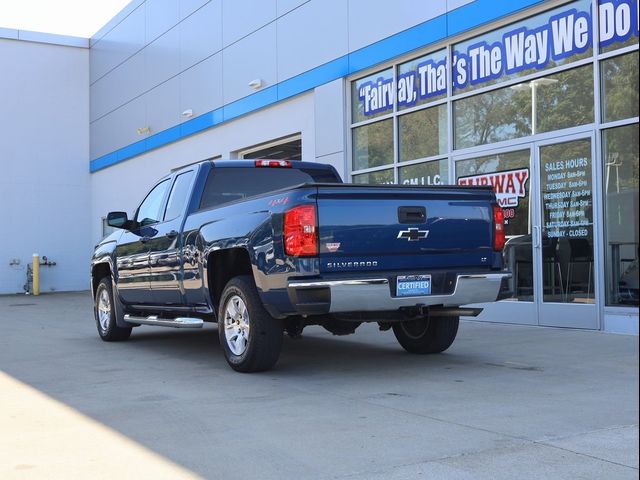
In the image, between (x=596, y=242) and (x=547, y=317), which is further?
(x=547, y=317)

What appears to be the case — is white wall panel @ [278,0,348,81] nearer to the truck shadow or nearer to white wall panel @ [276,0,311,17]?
white wall panel @ [276,0,311,17]

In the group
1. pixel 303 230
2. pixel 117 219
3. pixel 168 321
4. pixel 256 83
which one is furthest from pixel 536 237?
pixel 256 83

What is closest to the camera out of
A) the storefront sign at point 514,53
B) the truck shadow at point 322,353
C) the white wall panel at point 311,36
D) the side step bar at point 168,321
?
the truck shadow at point 322,353

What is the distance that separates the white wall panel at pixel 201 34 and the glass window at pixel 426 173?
301 inches

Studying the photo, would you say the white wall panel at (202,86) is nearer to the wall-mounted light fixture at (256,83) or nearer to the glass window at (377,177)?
the wall-mounted light fixture at (256,83)

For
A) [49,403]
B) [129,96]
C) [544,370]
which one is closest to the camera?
[49,403]

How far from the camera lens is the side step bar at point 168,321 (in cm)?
753

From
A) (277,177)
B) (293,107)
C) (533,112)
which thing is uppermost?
(293,107)

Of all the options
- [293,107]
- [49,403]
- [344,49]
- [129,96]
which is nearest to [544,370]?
[49,403]

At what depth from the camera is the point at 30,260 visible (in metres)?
26.5

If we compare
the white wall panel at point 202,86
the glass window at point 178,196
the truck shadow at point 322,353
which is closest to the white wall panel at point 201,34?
the white wall panel at point 202,86

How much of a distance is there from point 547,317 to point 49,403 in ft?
22.7

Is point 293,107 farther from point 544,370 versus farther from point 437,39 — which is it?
point 544,370

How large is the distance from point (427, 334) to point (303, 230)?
96.5 inches
